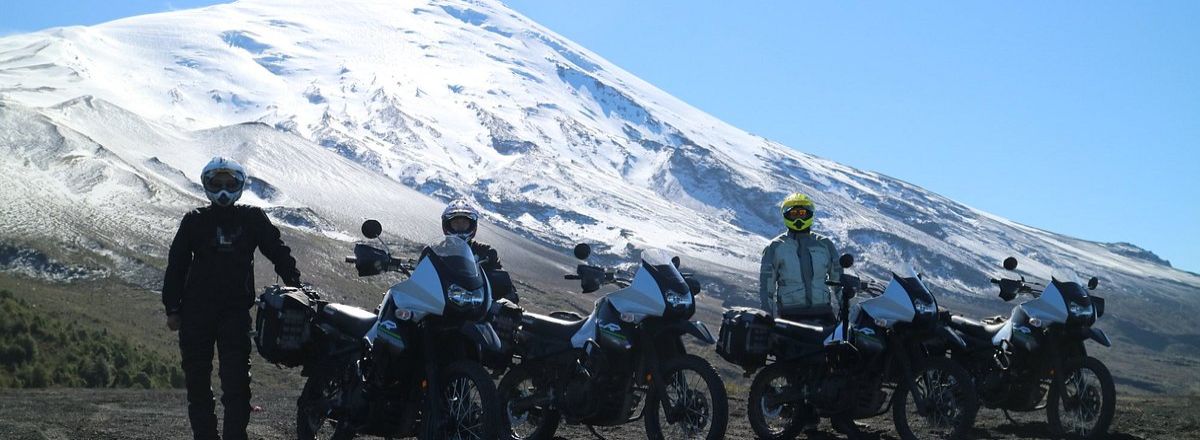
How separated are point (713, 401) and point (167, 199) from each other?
77.5 metres

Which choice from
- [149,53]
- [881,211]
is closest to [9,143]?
[149,53]

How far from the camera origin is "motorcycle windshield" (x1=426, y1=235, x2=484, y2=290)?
6793 mm

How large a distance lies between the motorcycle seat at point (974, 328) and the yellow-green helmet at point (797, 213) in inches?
56.7

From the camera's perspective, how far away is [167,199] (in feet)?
260

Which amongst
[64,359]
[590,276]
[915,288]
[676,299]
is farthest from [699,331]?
[64,359]

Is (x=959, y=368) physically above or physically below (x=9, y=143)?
above

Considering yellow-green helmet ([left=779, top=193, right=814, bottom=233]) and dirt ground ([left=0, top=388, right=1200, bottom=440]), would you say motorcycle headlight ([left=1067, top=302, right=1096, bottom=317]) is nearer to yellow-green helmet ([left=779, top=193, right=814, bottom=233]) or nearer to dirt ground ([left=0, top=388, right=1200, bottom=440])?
dirt ground ([left=0, top=388, right=1200, bottom=440])

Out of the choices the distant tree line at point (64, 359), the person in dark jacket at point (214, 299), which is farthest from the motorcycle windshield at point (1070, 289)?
the distant tree line at point (64, 359)

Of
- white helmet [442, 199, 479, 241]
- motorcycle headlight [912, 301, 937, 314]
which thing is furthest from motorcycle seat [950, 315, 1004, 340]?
white helmet [442, 199, 479, 241]

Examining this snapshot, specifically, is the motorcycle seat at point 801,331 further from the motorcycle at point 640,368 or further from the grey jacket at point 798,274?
the motorcycle at point 640,368

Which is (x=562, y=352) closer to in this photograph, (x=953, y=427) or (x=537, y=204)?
(x=953, y=427)

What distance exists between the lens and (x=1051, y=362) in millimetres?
8930

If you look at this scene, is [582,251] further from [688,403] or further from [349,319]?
[349,319]

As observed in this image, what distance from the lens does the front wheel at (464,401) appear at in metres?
6.50
